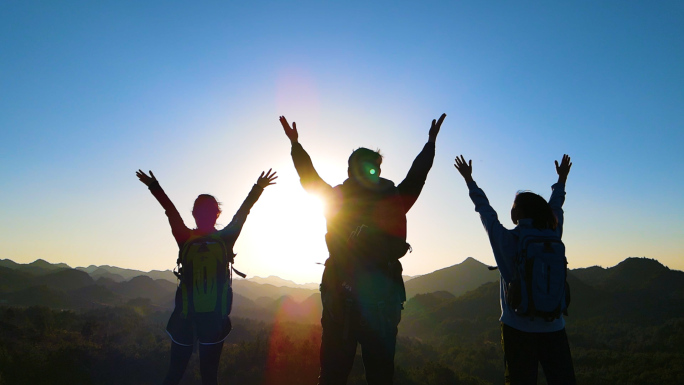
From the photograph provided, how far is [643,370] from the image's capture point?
1555 cm

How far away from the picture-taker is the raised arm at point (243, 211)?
4.14 meters

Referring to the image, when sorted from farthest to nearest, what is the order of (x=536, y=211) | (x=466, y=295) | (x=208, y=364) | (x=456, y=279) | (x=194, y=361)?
1. (x=456, y=279)
2. (x=466, y=295)
3. (x=194, y=361)
4. (x=208, y=364)
5. (x=536, y=211)

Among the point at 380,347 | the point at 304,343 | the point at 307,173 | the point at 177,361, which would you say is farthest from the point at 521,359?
the point at 304,343

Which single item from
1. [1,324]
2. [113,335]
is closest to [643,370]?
[113,335]

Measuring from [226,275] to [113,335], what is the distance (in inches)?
523

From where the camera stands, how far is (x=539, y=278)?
9.50 feet

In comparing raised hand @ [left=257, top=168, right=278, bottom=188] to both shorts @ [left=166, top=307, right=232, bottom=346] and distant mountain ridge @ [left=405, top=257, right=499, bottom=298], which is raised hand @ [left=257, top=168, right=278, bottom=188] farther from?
distant mountain ridge @ [left=405, top=257, right=499, bottom=298]

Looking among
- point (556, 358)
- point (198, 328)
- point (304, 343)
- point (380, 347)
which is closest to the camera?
point (380, 347)

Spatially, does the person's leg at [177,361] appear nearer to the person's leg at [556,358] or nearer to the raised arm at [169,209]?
the raised arm at [169,209]

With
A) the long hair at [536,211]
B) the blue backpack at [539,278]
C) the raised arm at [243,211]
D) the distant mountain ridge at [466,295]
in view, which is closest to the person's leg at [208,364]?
the raised arm at [243,211]

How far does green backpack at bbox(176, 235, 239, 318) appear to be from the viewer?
3.79 meters

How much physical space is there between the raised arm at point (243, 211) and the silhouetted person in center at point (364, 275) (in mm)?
1595

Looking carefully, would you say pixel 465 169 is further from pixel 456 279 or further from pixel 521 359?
pixel 456 279

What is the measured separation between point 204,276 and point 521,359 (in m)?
3.13
